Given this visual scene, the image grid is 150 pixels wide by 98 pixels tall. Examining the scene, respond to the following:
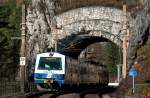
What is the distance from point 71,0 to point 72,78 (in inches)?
975

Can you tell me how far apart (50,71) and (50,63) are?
755 millimetres

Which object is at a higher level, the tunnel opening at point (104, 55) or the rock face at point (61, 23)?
the rock face at point (61, 23)

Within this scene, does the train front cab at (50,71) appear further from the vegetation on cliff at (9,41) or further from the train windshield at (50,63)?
the vegetation on cliff at (9,41)

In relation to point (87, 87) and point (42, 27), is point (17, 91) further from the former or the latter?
point (42, 27)

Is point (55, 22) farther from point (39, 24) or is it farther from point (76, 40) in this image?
point (76, 40)

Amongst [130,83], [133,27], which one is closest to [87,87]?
[133,27]

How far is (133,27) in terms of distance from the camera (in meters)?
60.8

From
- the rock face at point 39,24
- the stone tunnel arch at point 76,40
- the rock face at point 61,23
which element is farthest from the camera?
the rock face at point 39,24

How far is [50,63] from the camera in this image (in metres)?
41.5

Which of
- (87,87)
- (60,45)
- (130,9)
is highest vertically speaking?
(130,9)

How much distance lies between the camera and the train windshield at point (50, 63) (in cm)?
4125

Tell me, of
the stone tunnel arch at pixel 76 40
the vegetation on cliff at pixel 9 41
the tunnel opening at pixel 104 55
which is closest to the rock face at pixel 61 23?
the stone tunnel arch at pixel 76 40

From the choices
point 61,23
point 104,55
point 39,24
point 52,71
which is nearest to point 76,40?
point 61,23

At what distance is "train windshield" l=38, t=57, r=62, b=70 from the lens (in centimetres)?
4125
